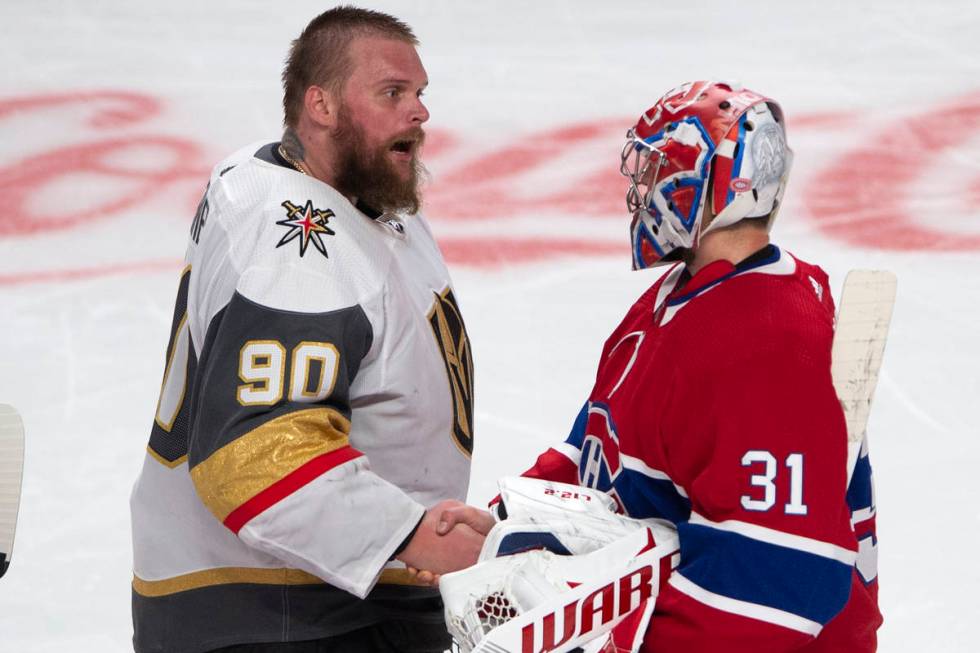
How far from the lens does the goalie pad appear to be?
1.58 metres

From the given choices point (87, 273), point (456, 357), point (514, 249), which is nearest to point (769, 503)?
point (456, 357)

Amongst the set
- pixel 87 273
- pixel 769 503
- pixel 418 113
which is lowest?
pixel 87 273

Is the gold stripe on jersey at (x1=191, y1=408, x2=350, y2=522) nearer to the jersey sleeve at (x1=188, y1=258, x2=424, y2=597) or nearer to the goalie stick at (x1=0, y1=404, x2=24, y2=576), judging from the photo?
the jersey sleeve at (x1=188, y1=258, x2=424, y2=597)

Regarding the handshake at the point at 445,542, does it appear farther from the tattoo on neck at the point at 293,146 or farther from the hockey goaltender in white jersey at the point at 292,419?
the tattoo on neck at the point at 293,146

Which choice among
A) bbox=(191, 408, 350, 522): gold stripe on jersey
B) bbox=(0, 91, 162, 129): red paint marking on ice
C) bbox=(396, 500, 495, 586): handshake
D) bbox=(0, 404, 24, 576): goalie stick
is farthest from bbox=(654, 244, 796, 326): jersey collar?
bbox=(0, 91, 162, 129): red paint marking on ice

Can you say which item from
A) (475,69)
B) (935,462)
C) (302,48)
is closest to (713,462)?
(302,48)

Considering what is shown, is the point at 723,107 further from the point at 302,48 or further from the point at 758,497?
the point at 302,48

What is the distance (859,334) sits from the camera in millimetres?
1553

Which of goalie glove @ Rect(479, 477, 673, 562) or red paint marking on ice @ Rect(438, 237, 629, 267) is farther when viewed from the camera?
red paint marking on ice @ Rect(438, 237, 629, 267)

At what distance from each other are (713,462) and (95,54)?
226 inches

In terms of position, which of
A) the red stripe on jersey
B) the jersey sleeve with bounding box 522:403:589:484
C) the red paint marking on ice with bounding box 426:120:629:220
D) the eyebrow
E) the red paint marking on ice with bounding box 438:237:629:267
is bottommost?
the red paint marking on ice with bounding box 438:237:629:267

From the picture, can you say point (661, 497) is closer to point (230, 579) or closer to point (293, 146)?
point (230, 579)

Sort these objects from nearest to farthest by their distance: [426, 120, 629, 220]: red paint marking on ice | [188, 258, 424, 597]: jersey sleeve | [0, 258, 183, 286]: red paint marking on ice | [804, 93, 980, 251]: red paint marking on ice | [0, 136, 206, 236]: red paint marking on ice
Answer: [188, 258, 424, 597]: jersey sleeve → [0, 258, 183, 286]: red paint marking on ice → [804, 93, 980, 251]: red paint marking on ice → [0, 136, 206, 236]: red paint marking on ice → [426, 120, 629, 220]: red paint marking on ice

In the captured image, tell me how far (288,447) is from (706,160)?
69 cm
